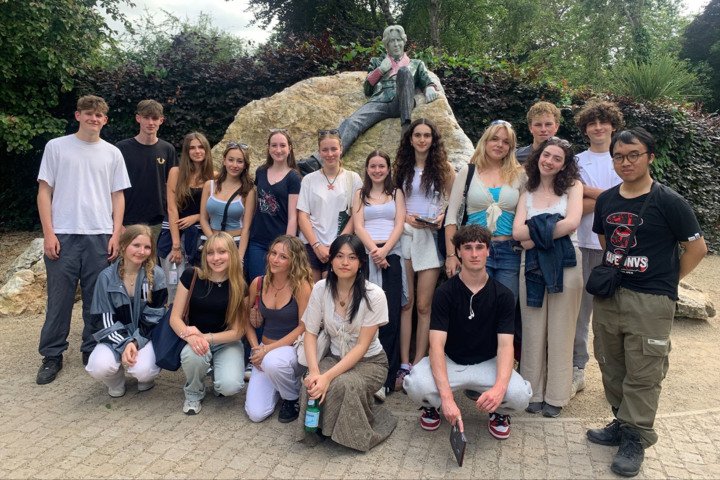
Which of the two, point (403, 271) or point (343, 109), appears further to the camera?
point (343, 109)

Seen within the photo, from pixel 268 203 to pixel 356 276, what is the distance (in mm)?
1180

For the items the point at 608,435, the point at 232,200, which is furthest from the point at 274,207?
the point at 608,435

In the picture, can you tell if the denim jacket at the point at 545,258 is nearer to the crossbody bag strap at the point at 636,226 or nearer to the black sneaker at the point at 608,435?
the crossbody bag strap at the point at 636,226

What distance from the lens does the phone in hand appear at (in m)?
2.63

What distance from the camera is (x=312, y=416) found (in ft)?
9.27

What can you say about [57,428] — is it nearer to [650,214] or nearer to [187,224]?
[187,224]

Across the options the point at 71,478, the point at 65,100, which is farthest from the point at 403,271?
the point at 65,100

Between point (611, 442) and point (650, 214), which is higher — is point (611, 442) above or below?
below

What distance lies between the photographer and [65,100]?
26.3ft

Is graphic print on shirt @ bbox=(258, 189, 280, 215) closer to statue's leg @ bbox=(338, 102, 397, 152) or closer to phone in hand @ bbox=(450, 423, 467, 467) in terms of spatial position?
statue's leg @ bbox=(338, 102, 397, 152)

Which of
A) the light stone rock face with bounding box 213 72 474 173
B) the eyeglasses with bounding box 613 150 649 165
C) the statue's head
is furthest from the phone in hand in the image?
the statue's head

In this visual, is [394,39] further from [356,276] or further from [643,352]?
[643,352]

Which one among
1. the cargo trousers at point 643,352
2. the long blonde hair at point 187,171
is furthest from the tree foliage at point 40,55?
the cargo trousers at point 643,352

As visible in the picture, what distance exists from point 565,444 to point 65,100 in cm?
840
